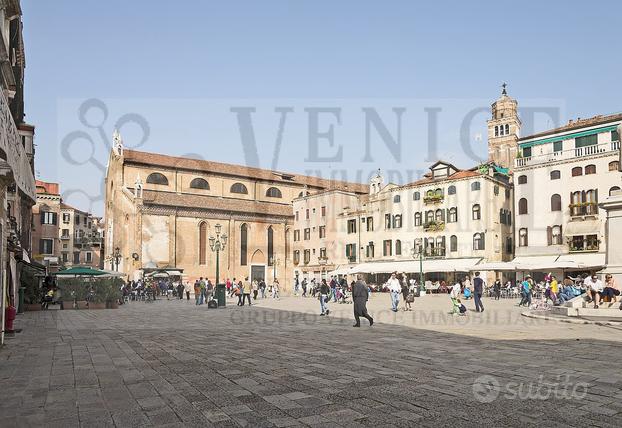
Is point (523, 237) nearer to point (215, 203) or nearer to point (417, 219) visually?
point (417, 219)

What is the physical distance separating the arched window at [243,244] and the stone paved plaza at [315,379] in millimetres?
47228

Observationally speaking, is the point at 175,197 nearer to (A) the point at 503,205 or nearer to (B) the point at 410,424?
(A) the point at 503,205

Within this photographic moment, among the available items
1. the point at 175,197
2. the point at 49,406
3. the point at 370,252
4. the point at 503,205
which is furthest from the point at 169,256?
the point at 49,406

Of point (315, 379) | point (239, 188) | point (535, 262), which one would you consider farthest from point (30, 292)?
point (239, 188)

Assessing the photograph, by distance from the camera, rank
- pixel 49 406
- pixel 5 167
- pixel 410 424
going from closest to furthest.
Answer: pixel 410 424
pixel 49 406
pixel 5 167

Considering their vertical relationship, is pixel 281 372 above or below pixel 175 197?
below

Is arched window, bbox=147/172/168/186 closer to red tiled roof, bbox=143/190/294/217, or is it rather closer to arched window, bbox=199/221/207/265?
red tiled roof, bbox=143/190/294/217

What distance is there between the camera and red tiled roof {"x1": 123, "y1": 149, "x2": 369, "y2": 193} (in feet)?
193

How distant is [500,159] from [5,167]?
231 feet

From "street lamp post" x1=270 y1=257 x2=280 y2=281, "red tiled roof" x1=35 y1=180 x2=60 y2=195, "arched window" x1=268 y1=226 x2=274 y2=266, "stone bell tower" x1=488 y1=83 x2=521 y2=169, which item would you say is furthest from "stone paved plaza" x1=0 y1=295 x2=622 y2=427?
"stone bell tower" x1=488 y1=83 x2=521 y2=169

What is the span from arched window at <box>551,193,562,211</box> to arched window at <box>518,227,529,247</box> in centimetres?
264

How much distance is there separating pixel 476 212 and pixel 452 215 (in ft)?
6.85

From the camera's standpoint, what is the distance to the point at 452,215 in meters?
44.8

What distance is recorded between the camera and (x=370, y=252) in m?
50.8
